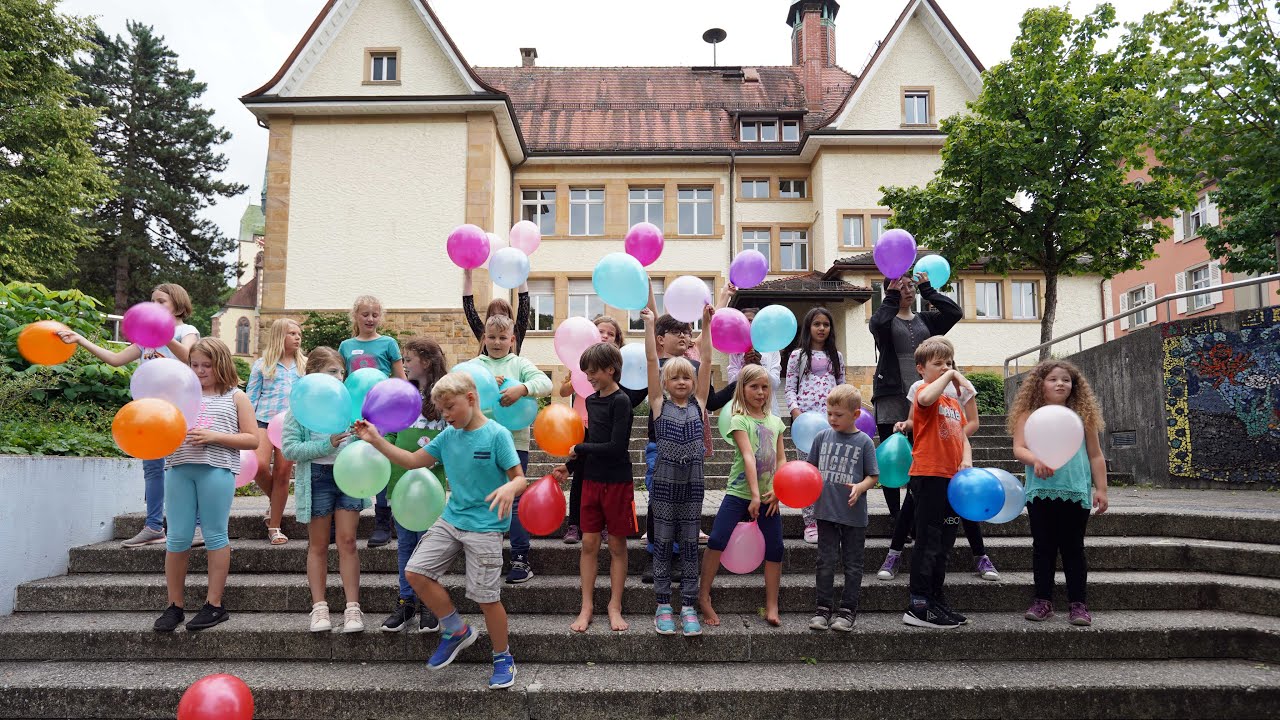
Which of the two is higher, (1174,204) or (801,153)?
(801,153)

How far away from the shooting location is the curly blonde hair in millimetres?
4504

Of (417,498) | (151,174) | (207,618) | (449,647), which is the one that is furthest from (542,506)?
(151,174)

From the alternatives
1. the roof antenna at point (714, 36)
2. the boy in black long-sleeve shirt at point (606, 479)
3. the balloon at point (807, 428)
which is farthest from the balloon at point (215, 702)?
the roof antenna at point (714, 36)

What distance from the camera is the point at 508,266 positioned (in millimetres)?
5699

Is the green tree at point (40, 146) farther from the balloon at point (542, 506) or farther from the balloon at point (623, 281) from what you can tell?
the balloon at point (542, 506)

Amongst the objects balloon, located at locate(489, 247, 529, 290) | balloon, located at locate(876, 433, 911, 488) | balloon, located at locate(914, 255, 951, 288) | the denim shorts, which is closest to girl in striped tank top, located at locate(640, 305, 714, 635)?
balloon, located at locate(876, 433, 911, 488)

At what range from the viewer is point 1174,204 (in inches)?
532

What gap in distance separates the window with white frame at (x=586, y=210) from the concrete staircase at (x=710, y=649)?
18574 mm

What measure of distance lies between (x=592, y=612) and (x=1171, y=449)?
7.42 meters

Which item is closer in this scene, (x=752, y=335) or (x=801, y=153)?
(x=752, y=335)

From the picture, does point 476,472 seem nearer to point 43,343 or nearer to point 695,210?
point 43,343

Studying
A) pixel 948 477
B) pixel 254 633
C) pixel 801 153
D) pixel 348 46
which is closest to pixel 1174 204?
pixel 801 153

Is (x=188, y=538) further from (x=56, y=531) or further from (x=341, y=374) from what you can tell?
(x=56, y=531)

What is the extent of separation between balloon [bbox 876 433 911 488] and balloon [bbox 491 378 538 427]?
7.27 feet
